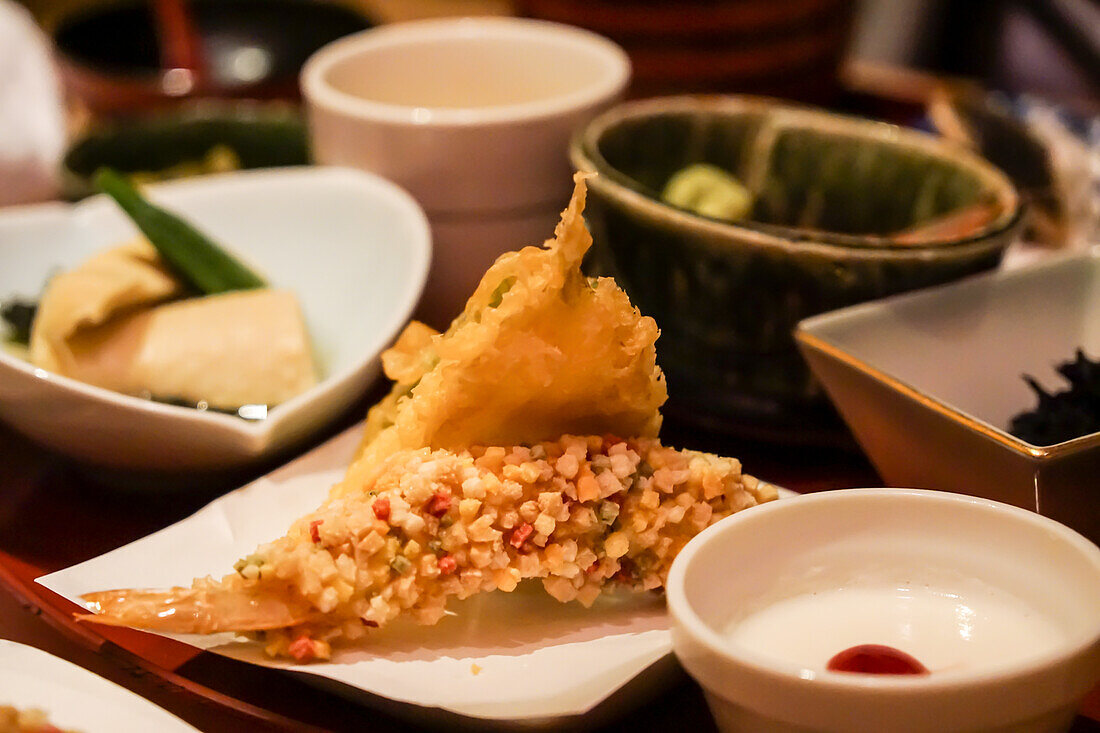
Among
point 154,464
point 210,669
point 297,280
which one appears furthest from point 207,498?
point 297,280

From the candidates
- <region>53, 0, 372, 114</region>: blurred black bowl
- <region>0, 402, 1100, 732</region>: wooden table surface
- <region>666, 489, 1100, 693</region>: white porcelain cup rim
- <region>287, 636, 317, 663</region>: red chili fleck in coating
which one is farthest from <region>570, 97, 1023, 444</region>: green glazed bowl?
<region>53, 0, 372, 114</region>: blurred black bowl

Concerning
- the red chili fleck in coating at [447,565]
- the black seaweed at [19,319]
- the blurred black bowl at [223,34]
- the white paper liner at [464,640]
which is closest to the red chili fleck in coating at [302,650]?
the white paper liner at [464,640]

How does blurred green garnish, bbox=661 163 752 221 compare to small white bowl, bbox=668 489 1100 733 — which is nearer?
small white bowl, bbox=668 489 1100 733

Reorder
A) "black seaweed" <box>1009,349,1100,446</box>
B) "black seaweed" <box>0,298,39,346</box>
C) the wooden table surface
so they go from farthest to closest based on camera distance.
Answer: "black seaweed" <box>0,298,39,346</box>, "black seaweed" <box>1009,349,1100,446</box>, the wooden table surface

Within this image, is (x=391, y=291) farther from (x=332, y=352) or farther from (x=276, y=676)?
(x=276, y=676)

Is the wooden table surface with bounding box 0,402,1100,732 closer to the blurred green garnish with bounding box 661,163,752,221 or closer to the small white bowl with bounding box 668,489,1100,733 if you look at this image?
the small white bowl with bounding box 668,489,1100,733

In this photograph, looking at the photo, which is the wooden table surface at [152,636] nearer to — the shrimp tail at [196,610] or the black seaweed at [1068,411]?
the shrimp tail at [196,610]
